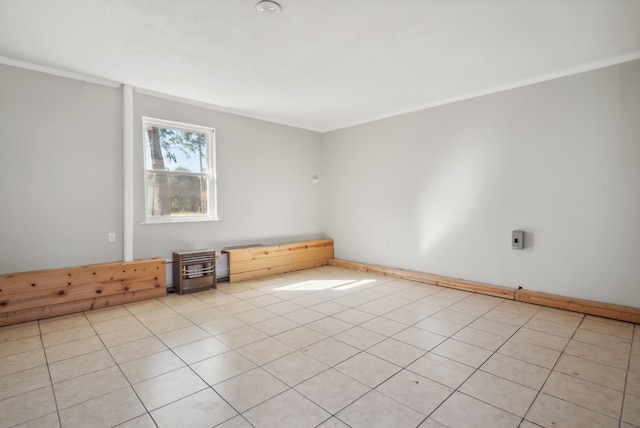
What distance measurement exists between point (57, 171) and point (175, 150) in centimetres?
141

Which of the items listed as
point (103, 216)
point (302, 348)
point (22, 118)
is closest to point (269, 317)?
point (302, 348)

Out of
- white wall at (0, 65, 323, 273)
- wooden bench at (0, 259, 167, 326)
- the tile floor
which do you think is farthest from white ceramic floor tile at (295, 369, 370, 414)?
white wall at (0, 65, 323, 273)

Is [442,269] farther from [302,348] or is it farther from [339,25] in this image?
[339,25]

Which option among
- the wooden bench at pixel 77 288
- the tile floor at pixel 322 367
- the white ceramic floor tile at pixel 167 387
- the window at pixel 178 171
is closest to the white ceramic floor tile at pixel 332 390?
the tile floor at pixel 322 367

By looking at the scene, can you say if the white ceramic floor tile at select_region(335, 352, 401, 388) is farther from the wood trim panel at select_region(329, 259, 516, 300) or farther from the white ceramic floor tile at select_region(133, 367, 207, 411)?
the wood trim panel at select_region(329, 259, 516, 300)

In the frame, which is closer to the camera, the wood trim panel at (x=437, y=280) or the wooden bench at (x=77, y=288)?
the wooden bench at (x=77, y=288)

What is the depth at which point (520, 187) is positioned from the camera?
3.99m

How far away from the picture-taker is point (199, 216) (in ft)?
15.9

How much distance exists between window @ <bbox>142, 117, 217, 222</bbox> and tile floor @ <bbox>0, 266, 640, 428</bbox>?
4.87 ft

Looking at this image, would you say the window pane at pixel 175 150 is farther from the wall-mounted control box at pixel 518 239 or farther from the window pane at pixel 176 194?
the wall-mounted control box at pixel 518 239

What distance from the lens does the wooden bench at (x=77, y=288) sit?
323 cm

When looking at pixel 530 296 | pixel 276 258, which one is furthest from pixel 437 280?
pixel 276 258

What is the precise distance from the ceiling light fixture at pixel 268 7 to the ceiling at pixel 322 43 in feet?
0.21

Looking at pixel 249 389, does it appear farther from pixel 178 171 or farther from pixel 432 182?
pixel 432 182
